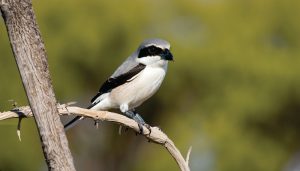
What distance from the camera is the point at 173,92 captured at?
576 inches

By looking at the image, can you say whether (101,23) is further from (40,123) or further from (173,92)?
(40,123)

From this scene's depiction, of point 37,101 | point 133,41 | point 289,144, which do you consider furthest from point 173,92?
point 37,101

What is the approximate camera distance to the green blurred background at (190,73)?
14.1m

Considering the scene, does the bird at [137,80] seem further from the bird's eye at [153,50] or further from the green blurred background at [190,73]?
the green blurred background at [190,73]

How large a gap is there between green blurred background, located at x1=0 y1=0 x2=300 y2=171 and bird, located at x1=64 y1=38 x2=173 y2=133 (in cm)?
872

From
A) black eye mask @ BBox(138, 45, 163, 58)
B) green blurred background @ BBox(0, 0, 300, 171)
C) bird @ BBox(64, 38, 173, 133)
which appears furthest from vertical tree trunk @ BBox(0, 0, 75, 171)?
green blurred background @ BBox(0, 0, 300, 171)

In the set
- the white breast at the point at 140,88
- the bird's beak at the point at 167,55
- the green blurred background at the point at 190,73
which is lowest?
the green blurred background at the point at 190,73

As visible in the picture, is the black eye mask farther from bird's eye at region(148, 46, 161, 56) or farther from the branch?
the branch

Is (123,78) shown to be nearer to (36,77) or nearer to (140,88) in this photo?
(140,88)

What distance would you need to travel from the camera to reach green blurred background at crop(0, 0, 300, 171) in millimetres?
14141

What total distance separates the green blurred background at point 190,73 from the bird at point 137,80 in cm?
872

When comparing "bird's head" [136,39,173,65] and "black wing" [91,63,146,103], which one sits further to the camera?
"black wing" [91,63,146,103]

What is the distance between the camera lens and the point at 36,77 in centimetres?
279

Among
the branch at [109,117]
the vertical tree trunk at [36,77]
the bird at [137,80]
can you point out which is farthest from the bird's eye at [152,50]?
the vertical tree trunk at [36,77]
